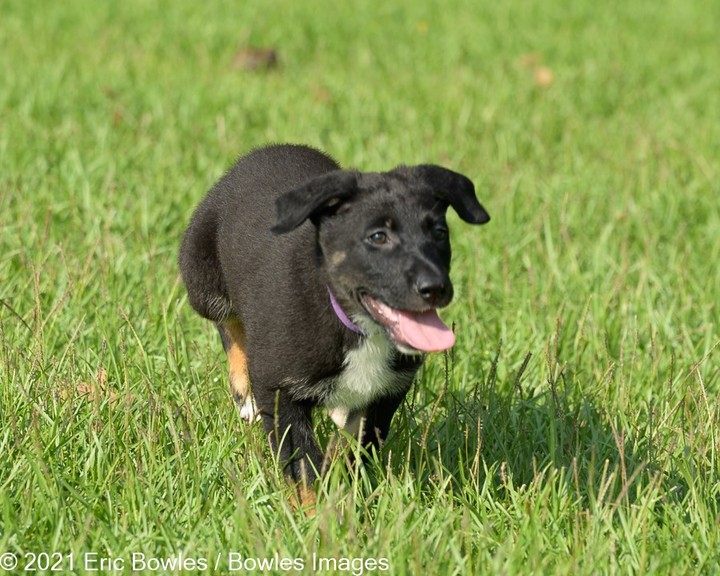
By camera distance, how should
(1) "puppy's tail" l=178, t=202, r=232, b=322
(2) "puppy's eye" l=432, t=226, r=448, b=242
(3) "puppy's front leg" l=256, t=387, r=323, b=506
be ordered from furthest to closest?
1. (1) "puppy's tail" l=178, t=202, r=232, b=322
2. (3) "puppy's front leg" l=256, t=387, r=323, b=506
3. (2) "puppy's eye" l=432, t=226, r=448, b=242

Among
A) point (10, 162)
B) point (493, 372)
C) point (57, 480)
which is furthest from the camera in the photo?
point (10, 162)

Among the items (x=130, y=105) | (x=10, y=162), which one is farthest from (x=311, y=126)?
(x=10, y=162)

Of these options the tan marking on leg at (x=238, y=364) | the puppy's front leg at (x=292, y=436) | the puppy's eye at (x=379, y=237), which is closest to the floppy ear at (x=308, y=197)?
the puppy's eye at (x=379, y=237)

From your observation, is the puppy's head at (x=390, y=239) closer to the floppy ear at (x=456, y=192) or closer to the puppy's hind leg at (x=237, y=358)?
the floppy ear at (x=456, y=192)

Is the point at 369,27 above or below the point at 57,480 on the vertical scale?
above

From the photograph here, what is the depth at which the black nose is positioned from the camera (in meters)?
3.42

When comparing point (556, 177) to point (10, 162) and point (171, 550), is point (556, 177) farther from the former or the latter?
point (171, 550)

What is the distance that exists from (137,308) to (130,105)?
3.63 m

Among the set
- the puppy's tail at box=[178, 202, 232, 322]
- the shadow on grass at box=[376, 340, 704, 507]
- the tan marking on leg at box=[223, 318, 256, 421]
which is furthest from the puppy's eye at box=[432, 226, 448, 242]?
the puppy's tail at box=[178, 202, 232, 322]

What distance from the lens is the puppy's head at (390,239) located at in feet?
11.5

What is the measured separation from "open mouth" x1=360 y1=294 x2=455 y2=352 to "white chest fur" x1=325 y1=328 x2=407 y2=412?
165mm

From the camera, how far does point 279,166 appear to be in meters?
4.53

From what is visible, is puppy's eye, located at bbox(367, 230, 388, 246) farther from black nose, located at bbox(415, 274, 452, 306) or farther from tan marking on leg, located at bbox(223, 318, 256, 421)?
tan marking on leg, located at bbox(223, 318, 256, 421)

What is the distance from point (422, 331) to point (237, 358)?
4.26 ft
